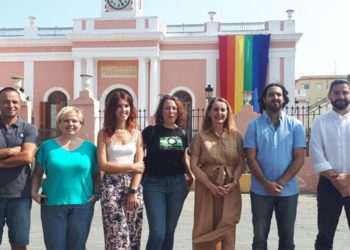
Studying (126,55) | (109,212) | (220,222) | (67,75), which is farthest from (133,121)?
(67,75)

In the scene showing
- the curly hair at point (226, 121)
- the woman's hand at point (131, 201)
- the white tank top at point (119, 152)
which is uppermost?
the curly hair at point (226, 121)

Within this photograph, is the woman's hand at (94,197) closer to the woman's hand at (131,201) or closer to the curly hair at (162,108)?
the woman's hand at (131,201)

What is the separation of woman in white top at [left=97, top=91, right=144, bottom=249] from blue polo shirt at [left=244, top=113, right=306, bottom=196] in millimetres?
1110

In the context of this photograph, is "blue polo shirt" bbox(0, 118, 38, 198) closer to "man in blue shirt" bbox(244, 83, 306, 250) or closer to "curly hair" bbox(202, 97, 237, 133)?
"curly hair" bbox(202, 97, 237, 133)

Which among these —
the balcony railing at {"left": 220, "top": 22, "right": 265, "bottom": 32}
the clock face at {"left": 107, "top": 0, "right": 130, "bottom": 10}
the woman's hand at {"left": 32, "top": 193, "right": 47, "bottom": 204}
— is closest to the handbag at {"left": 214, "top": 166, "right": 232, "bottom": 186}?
the woman's hand at {"left": 32, "top": 193, "right": 47, "bottom": 204}

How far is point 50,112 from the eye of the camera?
71.7 feet

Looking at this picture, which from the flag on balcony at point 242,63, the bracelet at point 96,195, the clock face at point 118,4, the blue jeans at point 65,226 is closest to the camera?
the blue jeans at point 65,226

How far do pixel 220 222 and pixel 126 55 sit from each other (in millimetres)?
17486

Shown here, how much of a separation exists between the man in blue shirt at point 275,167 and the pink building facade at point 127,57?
646 inches

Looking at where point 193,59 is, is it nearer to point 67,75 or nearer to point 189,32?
point 189,32

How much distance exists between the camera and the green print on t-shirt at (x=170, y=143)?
423 cm

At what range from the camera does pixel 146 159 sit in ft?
14.1

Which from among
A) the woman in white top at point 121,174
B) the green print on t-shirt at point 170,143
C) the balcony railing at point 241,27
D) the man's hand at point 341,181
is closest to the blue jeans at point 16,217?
the woman in white top at point 121,174

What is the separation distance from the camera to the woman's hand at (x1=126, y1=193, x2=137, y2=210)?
3865 millimetres
